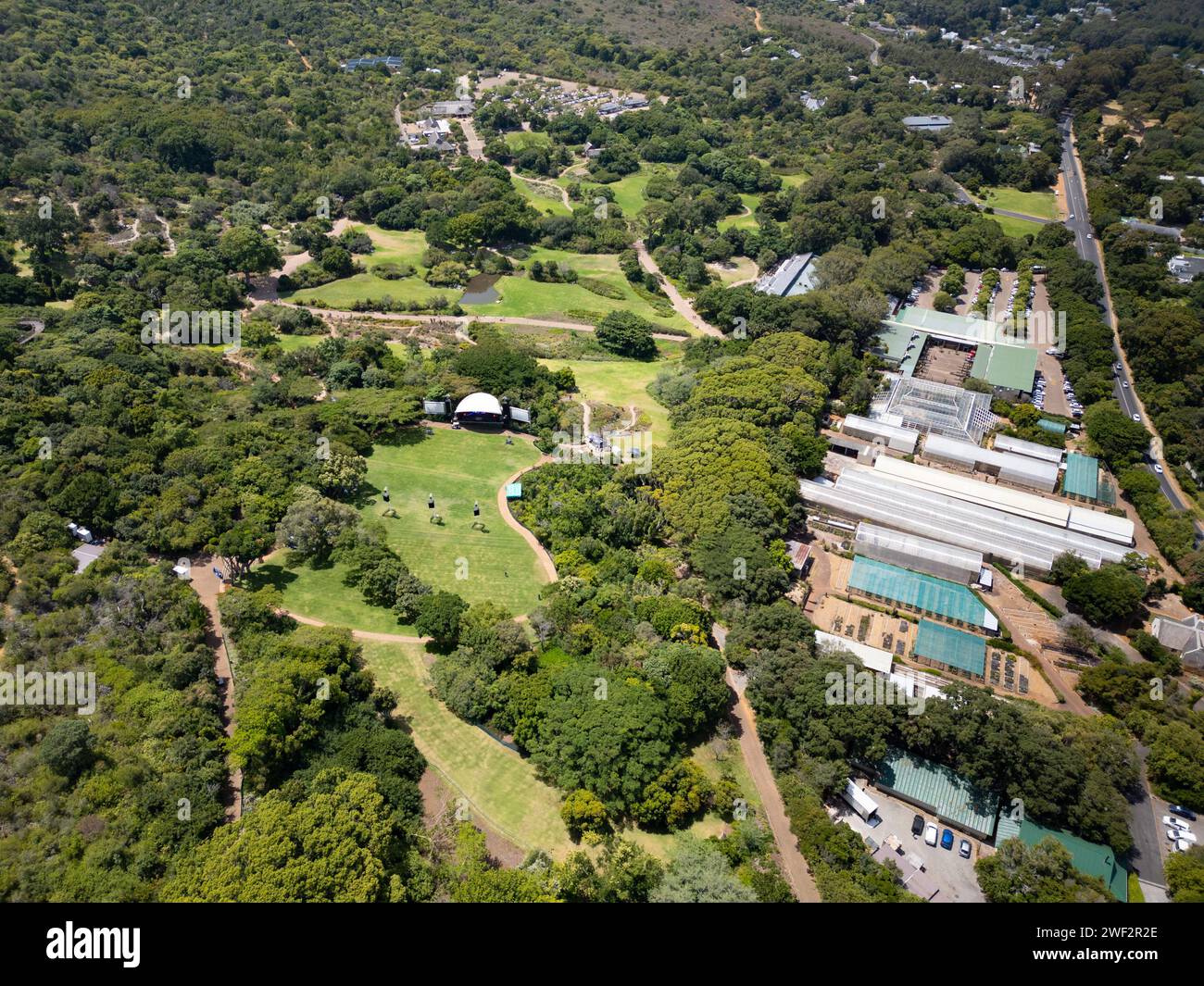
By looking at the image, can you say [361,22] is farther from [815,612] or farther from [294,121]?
[815,612]

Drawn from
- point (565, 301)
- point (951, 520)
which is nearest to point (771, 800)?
point (951, 520)

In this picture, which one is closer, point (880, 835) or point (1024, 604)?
point (880, 835)

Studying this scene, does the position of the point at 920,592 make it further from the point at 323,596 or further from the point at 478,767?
the point at 323,596

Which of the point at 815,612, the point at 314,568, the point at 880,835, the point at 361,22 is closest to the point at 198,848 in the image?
the point at 314,568

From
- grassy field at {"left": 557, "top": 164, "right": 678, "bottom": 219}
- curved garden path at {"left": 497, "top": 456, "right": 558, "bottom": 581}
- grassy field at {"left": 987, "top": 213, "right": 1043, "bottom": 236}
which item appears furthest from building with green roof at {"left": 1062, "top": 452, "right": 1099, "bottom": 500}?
grassy field at {"left": 557, "top": 164, "right": 678, "bottom": 219}

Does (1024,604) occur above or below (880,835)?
above

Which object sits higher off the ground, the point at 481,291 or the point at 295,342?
the point at 481,291

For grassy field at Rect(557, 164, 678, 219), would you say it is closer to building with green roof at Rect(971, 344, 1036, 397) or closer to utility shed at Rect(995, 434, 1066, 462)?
building with green roof at Rect(971, 344, 1036, 397)
